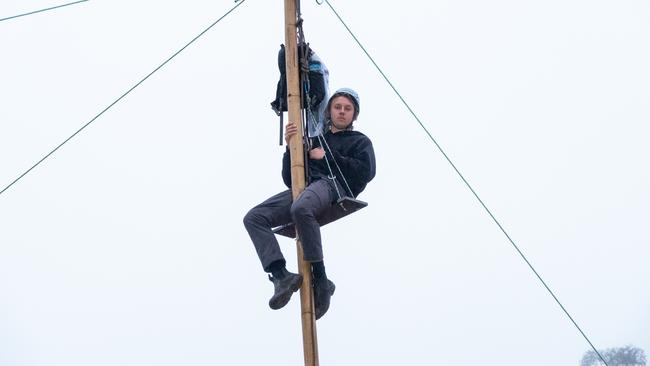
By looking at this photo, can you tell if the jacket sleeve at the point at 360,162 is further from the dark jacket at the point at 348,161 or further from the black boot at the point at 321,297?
the black boot at the point at 321,297

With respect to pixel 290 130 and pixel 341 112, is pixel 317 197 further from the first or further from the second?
pixel 341 112

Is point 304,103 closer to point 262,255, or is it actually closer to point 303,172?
point 303,172

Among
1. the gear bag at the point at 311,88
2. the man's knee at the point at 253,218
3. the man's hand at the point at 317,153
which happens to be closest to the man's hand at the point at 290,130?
the man's hand at the point at 317,153

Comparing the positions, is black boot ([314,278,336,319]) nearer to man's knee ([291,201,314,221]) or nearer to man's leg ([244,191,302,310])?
man's leg ([244,191,302,310])

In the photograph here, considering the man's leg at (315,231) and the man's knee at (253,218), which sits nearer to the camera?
the man's leg at (315,231)

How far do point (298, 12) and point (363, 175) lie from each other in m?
1.52

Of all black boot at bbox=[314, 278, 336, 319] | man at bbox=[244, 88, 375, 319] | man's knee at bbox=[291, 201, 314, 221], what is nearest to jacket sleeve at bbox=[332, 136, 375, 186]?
man at bbox=[244, 88, 375, 319]

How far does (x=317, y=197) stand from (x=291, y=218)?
47 cm

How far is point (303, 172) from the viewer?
617 cm

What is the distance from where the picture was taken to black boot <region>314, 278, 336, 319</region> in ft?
19.1

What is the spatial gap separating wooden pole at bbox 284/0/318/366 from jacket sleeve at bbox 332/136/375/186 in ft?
1.15

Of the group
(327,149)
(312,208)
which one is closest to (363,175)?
(327,149)

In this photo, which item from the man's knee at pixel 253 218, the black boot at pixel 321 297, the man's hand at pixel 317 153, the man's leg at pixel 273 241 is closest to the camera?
the man's leg at pixel 273 241

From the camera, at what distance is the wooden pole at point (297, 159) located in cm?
555
